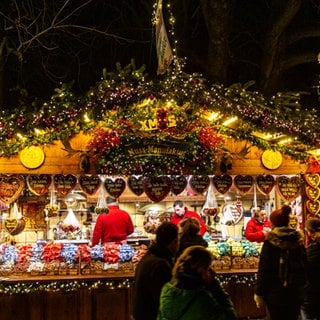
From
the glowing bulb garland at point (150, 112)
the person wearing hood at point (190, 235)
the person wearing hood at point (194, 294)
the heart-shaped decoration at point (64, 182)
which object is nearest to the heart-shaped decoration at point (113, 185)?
the glowing bulb garland at point (150, 112)

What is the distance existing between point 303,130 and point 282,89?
8.63 meters

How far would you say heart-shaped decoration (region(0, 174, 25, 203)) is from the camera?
395 inches

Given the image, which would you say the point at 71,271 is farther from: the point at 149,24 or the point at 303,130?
the point at 149,24

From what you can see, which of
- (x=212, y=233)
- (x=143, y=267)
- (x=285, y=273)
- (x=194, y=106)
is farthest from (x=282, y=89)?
(x=143, y=267)

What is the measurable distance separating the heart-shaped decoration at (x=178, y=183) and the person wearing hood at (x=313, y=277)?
3.88 m

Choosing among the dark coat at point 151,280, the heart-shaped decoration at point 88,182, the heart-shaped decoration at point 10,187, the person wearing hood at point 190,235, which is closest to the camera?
the dark coat at point 151,280

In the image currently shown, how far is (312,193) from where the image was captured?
36.5 feet

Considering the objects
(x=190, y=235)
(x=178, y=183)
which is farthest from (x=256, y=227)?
(x=190, y=235)

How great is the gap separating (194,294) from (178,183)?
252 inches

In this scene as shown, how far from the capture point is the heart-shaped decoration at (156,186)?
10.5 m

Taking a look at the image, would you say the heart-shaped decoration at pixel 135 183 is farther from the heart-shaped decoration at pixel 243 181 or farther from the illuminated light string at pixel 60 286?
the heart-shaped decoration at pixel 243 181

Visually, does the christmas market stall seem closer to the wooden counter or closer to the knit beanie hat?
the wooden counter

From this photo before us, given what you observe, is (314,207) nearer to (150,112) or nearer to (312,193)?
(312,193)

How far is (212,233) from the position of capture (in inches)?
500
